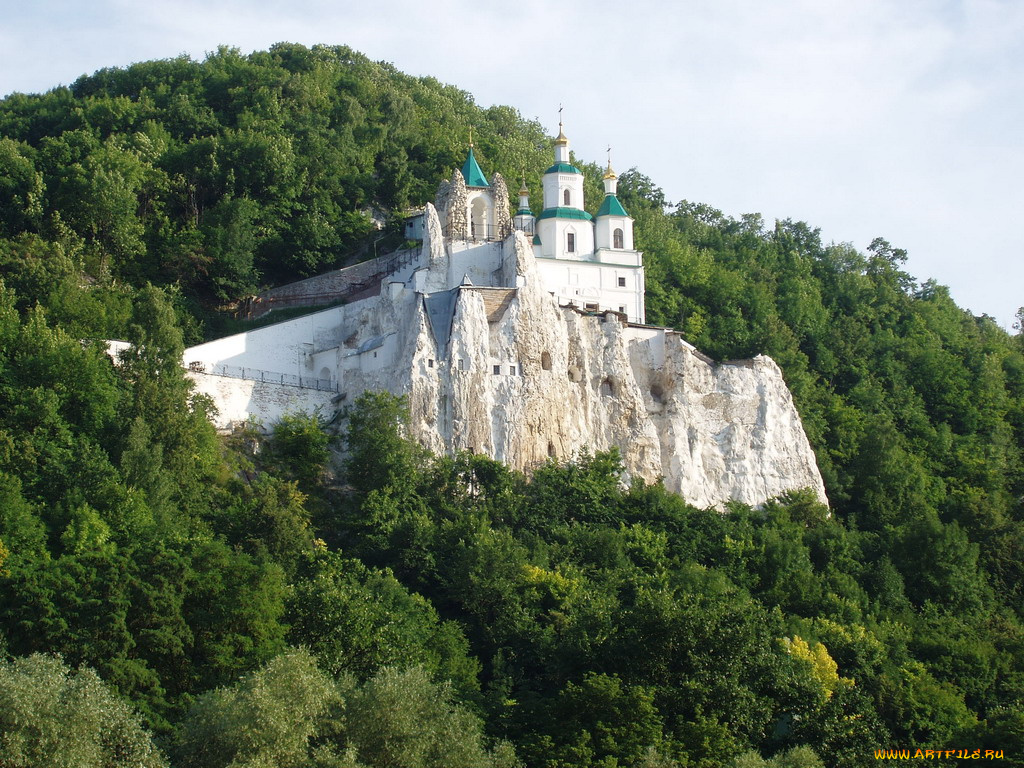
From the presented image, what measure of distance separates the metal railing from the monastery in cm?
5

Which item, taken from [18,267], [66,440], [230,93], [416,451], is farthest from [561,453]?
[230,93]

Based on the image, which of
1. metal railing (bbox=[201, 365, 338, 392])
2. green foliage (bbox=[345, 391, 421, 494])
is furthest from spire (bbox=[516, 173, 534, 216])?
green foliage (bbox=[345, 391, 421, 494])

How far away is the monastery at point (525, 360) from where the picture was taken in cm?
4644

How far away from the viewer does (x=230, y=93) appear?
213ft

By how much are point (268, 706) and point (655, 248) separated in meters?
34.7

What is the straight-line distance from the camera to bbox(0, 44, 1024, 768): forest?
33.2 m

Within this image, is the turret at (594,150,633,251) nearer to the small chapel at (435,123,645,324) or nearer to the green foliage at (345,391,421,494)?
the small chapel at (435,123,645,324)

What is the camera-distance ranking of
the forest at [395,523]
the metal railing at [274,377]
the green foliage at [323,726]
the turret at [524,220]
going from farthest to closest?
the turret at [524,220], the metal railing at [274,377], the forest at [395,523], the green foliage at [323,726]

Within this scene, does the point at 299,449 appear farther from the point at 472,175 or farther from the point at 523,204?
the point at 523,204

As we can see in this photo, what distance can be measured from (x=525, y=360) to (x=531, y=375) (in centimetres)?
44

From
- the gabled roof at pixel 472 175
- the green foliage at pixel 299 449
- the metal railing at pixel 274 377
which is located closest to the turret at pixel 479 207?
the gabled roof at pixel 472 175

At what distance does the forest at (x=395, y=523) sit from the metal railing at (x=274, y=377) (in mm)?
1596

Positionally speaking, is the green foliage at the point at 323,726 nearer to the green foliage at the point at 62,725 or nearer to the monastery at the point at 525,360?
the green foliage at the point at 62,725

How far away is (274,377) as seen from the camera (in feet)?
158
